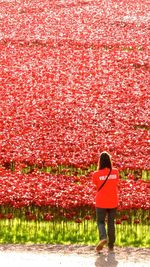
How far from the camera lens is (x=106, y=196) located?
16.7 metres

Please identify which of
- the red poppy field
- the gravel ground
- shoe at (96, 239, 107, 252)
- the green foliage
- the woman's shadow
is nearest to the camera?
the woman's shadow

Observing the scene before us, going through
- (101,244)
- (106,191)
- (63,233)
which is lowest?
(101,244)

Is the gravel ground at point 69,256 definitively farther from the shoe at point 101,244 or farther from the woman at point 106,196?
the woman at point 106,196

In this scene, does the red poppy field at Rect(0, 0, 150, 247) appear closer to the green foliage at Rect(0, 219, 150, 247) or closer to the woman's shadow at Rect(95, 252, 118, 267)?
the green foliage at Rect(0, 219, 150, 247)

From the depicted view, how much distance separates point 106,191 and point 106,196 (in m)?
0.13

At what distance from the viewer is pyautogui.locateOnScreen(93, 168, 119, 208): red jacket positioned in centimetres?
1672

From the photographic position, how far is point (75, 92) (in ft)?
112

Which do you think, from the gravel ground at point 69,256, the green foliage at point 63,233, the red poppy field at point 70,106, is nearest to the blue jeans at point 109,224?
the gravel ground at point 69,256

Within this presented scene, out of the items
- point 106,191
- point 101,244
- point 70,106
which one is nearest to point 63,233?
point 106,191

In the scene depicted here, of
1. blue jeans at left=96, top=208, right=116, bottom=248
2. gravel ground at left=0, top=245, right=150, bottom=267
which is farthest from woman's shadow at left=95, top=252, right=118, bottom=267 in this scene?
blue jeans at left=96, top=208, right=116, bottom=248

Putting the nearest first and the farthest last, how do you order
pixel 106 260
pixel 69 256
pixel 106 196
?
pixel 106 260, pixel 69 256, pixel 106 196

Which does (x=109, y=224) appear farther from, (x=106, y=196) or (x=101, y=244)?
(x=101, y=244)

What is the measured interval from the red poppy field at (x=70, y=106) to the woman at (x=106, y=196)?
186 centimetres

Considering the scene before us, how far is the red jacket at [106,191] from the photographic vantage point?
658 inches
